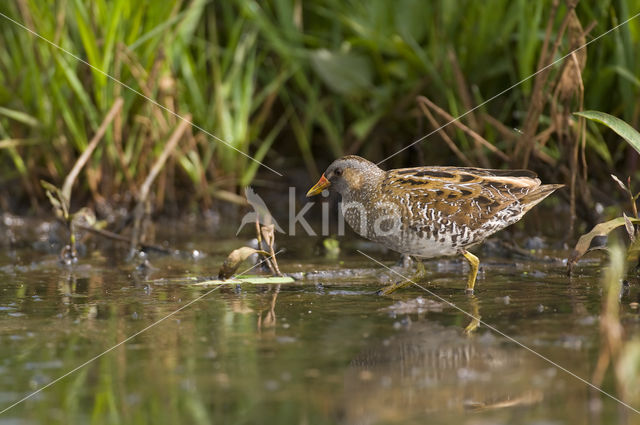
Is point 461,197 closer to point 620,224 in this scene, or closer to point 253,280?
point 620,224

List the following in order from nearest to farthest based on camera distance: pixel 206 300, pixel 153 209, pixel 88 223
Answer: pixel 206 300 < pixel 88 223 < pixel 153 209

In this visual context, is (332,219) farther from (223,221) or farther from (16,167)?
(16,167)

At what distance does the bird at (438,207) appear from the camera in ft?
15.3

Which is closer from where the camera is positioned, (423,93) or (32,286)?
(32,286)

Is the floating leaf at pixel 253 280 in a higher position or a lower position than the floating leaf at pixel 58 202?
lower

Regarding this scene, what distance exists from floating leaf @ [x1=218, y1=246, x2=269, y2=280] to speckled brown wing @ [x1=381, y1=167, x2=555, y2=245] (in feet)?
2.70

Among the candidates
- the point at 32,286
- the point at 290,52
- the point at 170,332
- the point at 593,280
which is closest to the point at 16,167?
the point at 290,52

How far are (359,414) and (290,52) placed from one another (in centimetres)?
546

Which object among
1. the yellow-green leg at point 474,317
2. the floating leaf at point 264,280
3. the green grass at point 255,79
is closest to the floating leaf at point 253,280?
the floating leaf at point 264,280

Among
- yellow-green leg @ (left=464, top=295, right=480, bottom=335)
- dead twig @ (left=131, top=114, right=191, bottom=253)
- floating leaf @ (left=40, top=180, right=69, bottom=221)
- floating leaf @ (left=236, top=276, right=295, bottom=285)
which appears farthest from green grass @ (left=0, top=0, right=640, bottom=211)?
yellow-green leg @ (left=464, top=295, right=480, bottom=335)

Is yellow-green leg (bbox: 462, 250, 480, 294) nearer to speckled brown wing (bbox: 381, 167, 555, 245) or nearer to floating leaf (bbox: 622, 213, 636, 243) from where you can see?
speckled brown wing (bbox: 381, 167, 555, 245)

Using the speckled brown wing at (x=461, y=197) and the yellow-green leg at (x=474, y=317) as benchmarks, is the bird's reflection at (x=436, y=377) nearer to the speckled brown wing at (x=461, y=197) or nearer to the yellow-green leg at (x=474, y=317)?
the yellow-green leg at (x=474, y=317)

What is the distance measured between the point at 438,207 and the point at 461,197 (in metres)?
0.17

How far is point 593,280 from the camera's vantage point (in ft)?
15.4
